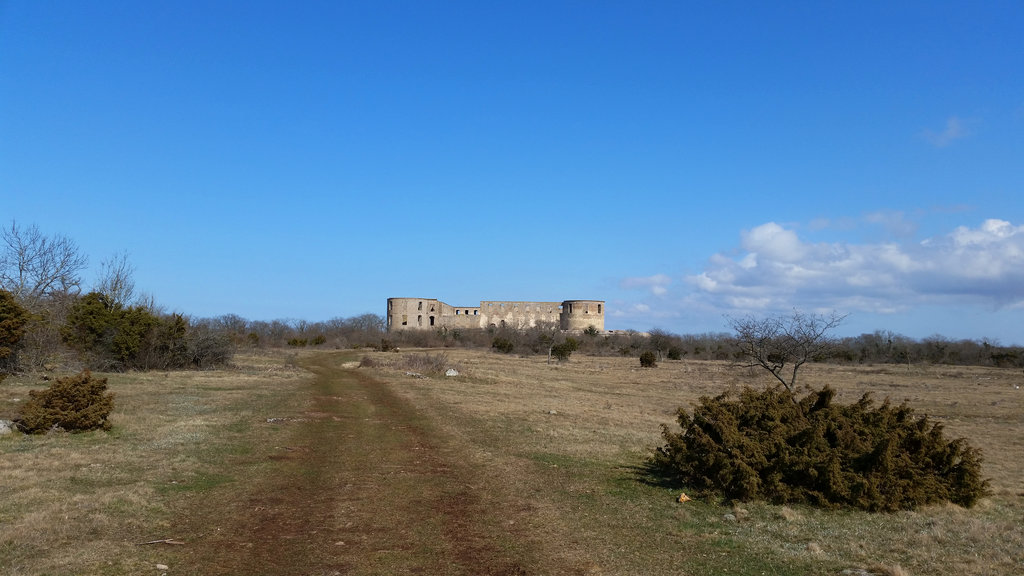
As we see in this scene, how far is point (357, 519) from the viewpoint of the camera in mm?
7570

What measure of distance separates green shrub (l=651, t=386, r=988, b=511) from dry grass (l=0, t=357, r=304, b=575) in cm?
680

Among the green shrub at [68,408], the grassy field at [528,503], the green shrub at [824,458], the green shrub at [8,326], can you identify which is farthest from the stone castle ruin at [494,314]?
the green shrub at [824,458]

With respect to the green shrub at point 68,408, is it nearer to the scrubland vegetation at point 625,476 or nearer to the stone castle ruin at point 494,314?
the scrubland vegetation at point 625,476

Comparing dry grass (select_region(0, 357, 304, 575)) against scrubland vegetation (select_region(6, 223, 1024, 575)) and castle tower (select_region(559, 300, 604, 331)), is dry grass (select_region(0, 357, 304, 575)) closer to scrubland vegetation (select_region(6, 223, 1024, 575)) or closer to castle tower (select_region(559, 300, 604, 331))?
scrubland vegetation (select_region(6, 223, 1024, 575))

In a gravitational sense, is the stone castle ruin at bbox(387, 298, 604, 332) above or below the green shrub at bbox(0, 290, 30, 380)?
above

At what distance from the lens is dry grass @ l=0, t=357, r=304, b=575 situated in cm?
608

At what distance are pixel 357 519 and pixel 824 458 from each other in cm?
606

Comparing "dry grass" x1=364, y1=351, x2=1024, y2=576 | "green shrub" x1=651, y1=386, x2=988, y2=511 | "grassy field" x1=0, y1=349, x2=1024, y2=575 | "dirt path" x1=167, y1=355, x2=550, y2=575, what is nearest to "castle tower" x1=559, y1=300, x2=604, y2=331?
"dry grass" x1=364, y1=351, x2=1024, y2=576

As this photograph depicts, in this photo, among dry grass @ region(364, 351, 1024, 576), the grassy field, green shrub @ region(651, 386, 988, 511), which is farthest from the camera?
green shrub @ region(651, 386, 988, 511)

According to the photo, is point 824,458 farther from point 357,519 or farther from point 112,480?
point 112,480

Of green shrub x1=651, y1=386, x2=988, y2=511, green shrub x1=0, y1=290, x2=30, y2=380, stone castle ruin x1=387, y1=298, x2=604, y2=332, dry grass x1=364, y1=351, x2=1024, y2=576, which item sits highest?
stone castle ruin x1=387, y1=298, x2=604, y2=332

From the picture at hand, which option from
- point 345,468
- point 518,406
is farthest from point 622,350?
point 345,468

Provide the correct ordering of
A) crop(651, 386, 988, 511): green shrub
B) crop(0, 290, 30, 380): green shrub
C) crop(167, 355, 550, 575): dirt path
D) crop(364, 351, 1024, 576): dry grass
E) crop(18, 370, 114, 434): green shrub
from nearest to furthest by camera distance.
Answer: crop(167, 355, 550, 575): dirt path, crop(364, 351, 1024, 576): dry grass, crop(651, 386, 988, 511): green shrub, crop(18, 370, 114, 434): green shrub, crop(0, 290, 30, 380): green shrub

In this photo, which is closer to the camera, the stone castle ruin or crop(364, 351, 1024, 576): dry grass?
crop(364, 351, 1024, 576): dry grass
